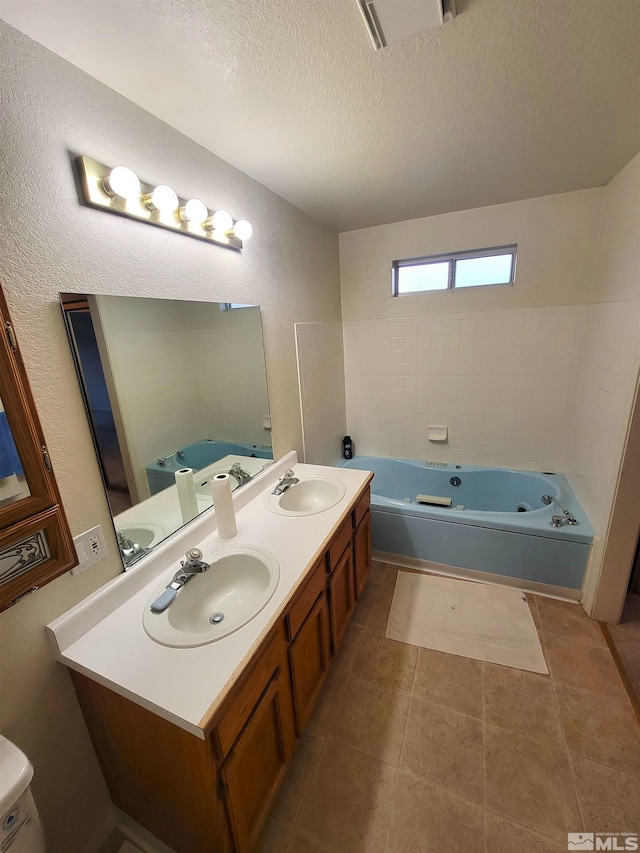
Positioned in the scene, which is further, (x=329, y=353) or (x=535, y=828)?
(x=329, y=353)

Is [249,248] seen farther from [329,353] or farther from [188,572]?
[188,572]

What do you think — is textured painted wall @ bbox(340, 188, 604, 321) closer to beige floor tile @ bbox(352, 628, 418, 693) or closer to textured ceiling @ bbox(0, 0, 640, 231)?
textured ceiling @ bbox(0, 0, 640, 231)

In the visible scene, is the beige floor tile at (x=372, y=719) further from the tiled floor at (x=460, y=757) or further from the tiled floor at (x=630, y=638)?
the tiled floor at (x=630, y=638)

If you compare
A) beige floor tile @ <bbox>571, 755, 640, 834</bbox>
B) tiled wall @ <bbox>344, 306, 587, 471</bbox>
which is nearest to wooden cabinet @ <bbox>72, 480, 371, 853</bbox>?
beige floor tile @ <bbox>571, 755, 640, 834</bbox>

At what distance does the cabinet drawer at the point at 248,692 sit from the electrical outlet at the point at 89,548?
1.96ft

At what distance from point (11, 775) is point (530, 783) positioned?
166cm

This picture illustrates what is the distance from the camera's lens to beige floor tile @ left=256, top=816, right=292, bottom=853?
3.72 feet

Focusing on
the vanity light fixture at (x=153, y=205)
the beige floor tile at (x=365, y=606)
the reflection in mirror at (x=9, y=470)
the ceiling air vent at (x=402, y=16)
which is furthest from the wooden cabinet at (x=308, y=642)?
the ceiling air vent at (x=402, y=16)

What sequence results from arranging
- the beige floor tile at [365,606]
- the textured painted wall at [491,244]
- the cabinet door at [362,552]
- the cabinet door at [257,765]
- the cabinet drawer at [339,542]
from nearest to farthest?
the cabinet door at [257,765], the cabinet drawer at [339,542], the cabinet door at [362,552], the beige floor tile at [365,606], the textured painted wall at [491,244]

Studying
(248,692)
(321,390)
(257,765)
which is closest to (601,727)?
(257,765)

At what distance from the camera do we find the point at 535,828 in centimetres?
114

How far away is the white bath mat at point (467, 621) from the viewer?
176 centimetres

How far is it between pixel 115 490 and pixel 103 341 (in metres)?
0.50

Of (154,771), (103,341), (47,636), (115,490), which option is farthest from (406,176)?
(154,771)
